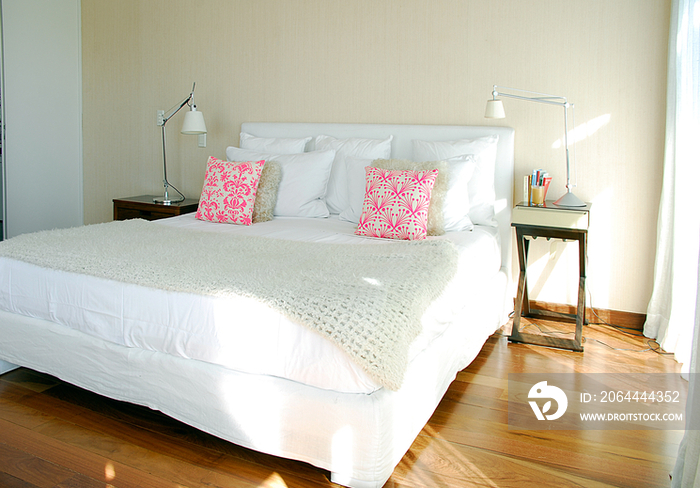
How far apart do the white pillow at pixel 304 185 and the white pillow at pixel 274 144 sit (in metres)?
0.18

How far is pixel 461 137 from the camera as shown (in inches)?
129

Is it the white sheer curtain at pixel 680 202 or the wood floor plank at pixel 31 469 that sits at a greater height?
the white sheer curtain at pixel 680 202

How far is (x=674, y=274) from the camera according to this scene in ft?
8.64

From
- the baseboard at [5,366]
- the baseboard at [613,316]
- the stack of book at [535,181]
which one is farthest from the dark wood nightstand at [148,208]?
the baseboard at [613,316]

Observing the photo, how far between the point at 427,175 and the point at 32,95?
11.2 feet

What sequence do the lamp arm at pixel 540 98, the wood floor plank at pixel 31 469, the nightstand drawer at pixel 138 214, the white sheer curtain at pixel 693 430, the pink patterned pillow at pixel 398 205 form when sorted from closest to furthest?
the white sheer curtain at pixel 693 430
the wood floor plank at pixel 31 469
the pink patterned pillow at pixel 398 205
the lamp arm at pixel 540 98
the nightstand drawer at pixel 138 214

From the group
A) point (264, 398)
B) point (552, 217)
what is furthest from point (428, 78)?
point (264, 398)

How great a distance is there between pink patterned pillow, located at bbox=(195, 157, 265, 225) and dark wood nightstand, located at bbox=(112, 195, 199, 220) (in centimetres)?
72

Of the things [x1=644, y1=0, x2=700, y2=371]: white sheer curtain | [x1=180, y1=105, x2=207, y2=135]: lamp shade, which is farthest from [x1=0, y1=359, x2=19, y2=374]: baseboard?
[x1=644, y1=0, x2=700, y2=371]: white sheer curtain

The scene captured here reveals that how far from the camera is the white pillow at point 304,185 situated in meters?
3.32

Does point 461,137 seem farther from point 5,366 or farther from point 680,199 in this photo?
point 5,366

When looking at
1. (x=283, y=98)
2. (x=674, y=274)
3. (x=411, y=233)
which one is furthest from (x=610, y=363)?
(x=283, y=98)

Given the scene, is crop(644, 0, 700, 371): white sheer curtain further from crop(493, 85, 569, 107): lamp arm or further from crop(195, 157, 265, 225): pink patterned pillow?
crop(195, 157, 265, 225): pink patterned pillow

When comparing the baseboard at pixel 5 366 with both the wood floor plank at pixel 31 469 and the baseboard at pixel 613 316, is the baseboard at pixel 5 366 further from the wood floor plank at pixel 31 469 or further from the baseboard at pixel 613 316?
the baseboard at pixel 613 316
